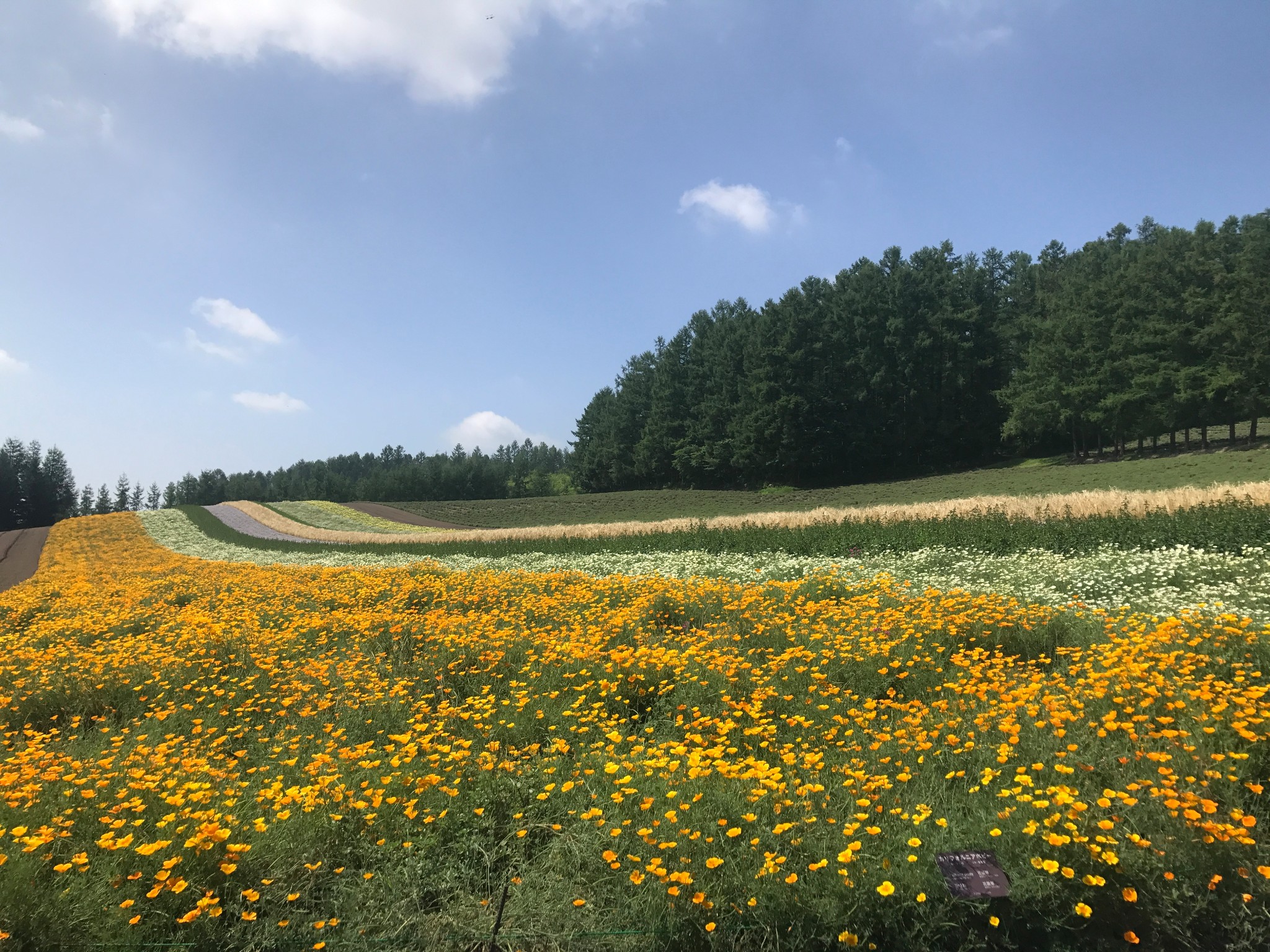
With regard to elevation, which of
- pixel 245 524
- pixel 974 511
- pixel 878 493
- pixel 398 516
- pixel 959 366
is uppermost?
pixel 959 366

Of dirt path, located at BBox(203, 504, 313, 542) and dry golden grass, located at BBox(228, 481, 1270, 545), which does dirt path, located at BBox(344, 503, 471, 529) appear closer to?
dirt path, located at BBox(203, 504, 313, 542)

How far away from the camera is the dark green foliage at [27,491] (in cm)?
7594

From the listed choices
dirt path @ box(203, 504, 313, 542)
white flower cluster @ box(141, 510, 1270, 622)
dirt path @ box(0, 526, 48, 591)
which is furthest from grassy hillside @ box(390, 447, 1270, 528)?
dirt path @ box(0, 526, 48, 591)

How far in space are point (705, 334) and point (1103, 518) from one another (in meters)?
61.4

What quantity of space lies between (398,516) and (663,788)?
55097 mm

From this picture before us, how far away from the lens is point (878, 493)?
40.0 metres

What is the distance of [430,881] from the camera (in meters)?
3.72

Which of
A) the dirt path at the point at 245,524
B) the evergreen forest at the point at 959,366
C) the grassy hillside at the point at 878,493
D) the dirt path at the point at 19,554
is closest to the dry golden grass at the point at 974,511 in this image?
the grassy hillside at the point at 878,493

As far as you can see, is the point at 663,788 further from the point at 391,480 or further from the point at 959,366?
the point at 391,480

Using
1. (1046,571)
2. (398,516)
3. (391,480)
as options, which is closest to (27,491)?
(391,480)

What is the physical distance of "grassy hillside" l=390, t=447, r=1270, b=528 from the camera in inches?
1154

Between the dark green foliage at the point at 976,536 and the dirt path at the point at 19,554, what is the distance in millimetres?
22514

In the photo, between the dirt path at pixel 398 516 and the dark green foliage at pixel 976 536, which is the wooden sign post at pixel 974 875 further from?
the dirt path at pixel 398 516

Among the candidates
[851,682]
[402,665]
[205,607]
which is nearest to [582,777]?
[851,682]
